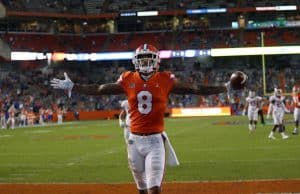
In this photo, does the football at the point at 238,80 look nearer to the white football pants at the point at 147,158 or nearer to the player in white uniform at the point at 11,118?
the white football pants at the point at 147,158

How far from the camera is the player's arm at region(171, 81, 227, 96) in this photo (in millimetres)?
6460

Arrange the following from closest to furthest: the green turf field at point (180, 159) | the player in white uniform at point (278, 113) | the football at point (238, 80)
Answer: the football at point (238, 80) → the green turf field at point (180, 159) → the player in white uniform at point (278, 113)

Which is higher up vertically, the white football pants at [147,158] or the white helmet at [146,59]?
the white helmet at [146,59]

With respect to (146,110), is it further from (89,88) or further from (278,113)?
(278,113)

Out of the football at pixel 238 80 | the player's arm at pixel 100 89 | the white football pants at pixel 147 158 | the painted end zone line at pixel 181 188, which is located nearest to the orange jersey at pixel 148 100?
the white football pants at pixel 147 158

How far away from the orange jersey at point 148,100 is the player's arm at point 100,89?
0.75 ft

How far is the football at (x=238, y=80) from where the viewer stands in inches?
250

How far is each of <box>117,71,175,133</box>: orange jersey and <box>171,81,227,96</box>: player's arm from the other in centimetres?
13

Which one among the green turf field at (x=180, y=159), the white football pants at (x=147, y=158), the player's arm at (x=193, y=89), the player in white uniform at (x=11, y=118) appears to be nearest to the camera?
the white football pants at (x=147, y=158)

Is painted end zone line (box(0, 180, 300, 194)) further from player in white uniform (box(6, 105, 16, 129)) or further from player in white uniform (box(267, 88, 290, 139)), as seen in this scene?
player in white uniform (box(6, 105, 16, 129))

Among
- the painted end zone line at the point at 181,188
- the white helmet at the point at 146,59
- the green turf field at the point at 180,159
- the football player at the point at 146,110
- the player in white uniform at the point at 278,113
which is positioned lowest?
the green turf field at the point at 180,159

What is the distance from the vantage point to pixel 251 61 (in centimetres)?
5472

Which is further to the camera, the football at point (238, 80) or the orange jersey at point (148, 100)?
the football at point (238, 80)

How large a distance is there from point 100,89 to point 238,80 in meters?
1.67
